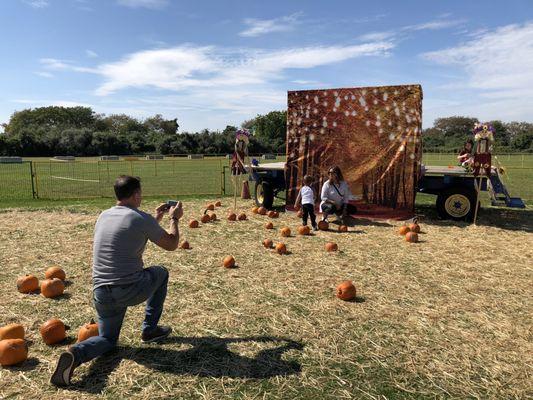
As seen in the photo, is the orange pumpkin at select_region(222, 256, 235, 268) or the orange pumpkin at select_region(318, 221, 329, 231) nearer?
the orange pumpkin at select_region(222, 256, 235, 268)

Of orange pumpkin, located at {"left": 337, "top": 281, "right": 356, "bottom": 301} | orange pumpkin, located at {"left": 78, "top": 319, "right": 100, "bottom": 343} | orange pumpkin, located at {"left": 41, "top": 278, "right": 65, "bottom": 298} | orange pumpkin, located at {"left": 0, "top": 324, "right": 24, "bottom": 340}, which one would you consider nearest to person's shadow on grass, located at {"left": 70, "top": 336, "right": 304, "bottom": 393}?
orange pumpkin, located at {"left": 78, "top": 319, "right": 100, "bottom": 343}

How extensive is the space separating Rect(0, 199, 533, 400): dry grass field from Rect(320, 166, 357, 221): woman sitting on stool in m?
1.91

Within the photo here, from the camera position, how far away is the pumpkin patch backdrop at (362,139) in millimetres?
10219

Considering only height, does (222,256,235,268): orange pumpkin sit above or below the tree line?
below

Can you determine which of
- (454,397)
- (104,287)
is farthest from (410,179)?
(104,287)

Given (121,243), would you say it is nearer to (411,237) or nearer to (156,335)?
(156,335)

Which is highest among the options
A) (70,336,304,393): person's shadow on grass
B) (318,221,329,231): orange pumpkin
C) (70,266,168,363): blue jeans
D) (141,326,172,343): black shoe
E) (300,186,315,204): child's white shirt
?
(300,186,315,204): child's white shirt

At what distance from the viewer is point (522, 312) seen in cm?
478

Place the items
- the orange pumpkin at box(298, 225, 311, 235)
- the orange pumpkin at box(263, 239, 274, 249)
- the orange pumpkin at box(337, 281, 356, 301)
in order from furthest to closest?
1. the orange pumpkin at box(298, 225, 311, 235)
2. the orange pumpkin at box(263, 239, 274, 249)
3. the orange pumpkin at box(337, 281, 356, 301)

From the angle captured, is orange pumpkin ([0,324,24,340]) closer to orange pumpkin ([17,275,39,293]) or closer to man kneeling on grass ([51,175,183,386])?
man kneeling on grass ([51,175,183,386])

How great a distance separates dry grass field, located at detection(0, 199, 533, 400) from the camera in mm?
3332

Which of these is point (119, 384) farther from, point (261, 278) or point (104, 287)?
point (261, 278)

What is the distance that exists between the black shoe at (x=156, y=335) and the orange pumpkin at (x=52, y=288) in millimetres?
1853

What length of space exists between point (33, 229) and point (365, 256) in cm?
730
